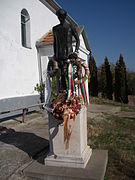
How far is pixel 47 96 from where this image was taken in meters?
3.37

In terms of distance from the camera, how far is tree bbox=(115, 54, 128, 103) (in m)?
17.6

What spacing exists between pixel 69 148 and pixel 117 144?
1.97 metres

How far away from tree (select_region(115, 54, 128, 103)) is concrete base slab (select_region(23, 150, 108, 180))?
49.5ft

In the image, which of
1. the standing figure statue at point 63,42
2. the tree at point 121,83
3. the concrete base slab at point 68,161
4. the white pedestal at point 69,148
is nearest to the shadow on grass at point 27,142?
the concrete base slab at point 68,161

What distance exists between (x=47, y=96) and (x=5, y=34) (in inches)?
206

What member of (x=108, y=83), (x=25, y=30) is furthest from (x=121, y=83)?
(x=25, y=30)

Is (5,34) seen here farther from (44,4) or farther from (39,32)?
(44,4)

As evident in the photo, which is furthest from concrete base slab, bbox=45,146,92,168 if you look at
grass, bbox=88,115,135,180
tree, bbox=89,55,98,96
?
tree, bbox=89,55,98,96

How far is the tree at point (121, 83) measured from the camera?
1762 cm

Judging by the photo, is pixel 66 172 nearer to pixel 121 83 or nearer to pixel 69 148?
pixel 69 148

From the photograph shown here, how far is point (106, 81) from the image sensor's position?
1920 cm

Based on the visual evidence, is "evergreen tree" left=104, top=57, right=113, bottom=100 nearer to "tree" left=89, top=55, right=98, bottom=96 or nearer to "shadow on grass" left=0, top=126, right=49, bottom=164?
"tree" left=89, top=55, right=98, bottom=96

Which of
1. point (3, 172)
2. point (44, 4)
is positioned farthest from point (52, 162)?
point (44, 4)

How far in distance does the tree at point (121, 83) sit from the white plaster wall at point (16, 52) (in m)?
10.3
